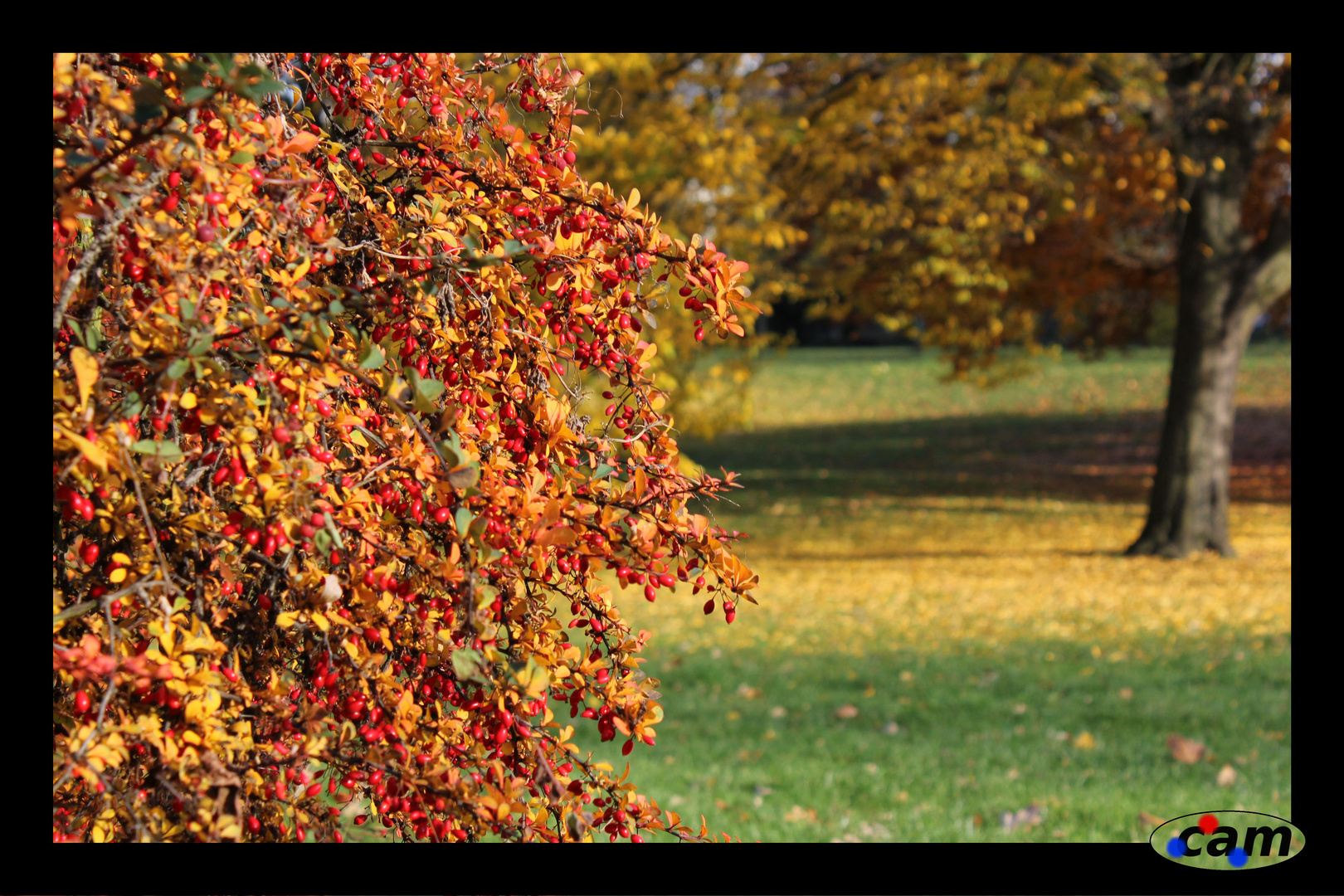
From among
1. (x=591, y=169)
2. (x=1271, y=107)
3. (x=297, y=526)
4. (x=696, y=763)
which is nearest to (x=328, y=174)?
(x=297, y=526)

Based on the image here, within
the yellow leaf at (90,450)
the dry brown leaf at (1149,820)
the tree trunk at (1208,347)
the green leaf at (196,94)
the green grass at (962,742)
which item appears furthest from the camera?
the tree trunk at (1208,347)

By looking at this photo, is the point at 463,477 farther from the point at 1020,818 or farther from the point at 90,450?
the point at 1020,818

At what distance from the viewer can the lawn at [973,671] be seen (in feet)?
14.7

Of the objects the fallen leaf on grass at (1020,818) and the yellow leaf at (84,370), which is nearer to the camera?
the yellow leaf at (84,370)

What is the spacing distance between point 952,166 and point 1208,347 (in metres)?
3.20

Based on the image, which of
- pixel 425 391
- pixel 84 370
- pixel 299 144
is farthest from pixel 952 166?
pixel 84 370

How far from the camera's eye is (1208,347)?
10.8 m

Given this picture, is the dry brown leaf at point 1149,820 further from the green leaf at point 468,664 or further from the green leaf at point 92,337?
the green leaf at point 92,337

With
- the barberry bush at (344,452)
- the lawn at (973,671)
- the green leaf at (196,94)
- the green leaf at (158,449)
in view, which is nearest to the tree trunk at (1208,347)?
the lawn at (973,671)

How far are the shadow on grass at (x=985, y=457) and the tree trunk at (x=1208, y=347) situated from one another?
4816 millimetres

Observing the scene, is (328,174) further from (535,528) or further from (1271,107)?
(1271,107)

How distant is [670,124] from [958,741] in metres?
5.42

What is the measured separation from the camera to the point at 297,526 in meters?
1.46

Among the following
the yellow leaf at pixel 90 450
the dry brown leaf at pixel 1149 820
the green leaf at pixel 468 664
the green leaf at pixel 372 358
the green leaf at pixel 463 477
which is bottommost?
the green leaf at pixel 468 664
